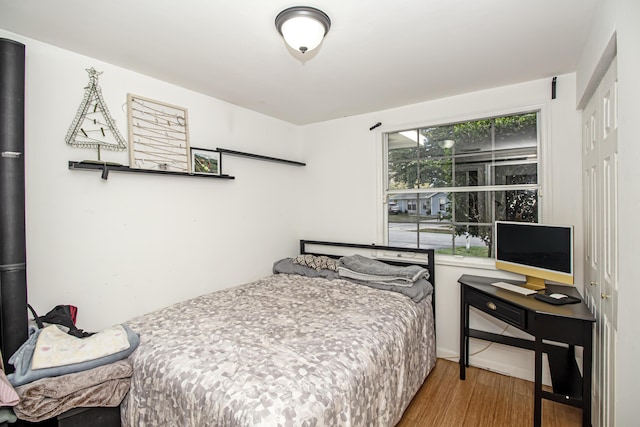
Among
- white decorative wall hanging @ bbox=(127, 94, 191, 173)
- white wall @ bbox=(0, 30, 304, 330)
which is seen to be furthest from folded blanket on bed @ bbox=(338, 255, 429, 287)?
white decorative wall hanging @ bbox=(127, 94, 191, 173)

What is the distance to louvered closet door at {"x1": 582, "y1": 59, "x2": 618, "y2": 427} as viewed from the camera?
1.45 m

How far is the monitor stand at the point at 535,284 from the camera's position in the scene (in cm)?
231

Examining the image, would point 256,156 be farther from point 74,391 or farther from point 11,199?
point 74,391

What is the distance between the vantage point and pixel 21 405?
1.37m

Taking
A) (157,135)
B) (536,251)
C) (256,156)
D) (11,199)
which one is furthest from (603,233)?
(11,199)

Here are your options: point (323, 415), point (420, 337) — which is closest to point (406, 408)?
point (420, 337)

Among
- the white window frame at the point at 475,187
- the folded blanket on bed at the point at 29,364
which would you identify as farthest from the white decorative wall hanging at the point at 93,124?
the white window frame at the point at 475,187

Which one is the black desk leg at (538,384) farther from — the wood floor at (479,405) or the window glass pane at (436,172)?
the window glass pane at (436,172)

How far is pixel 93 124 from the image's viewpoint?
2070 millimetres

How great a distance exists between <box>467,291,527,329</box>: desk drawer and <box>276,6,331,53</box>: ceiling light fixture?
211 cm

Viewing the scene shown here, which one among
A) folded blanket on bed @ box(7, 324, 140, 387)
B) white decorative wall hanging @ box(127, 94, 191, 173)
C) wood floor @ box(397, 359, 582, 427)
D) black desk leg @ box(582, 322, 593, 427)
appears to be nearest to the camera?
folded blanket on bed @ box(7, 324, 140, 387)

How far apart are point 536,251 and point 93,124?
129 inches

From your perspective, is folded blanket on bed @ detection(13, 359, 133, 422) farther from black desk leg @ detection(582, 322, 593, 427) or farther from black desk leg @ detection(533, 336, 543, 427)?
→ black desk leg @ detection(582, 322, 593, 427)

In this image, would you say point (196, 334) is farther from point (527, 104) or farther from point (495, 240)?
point (527, 104)
